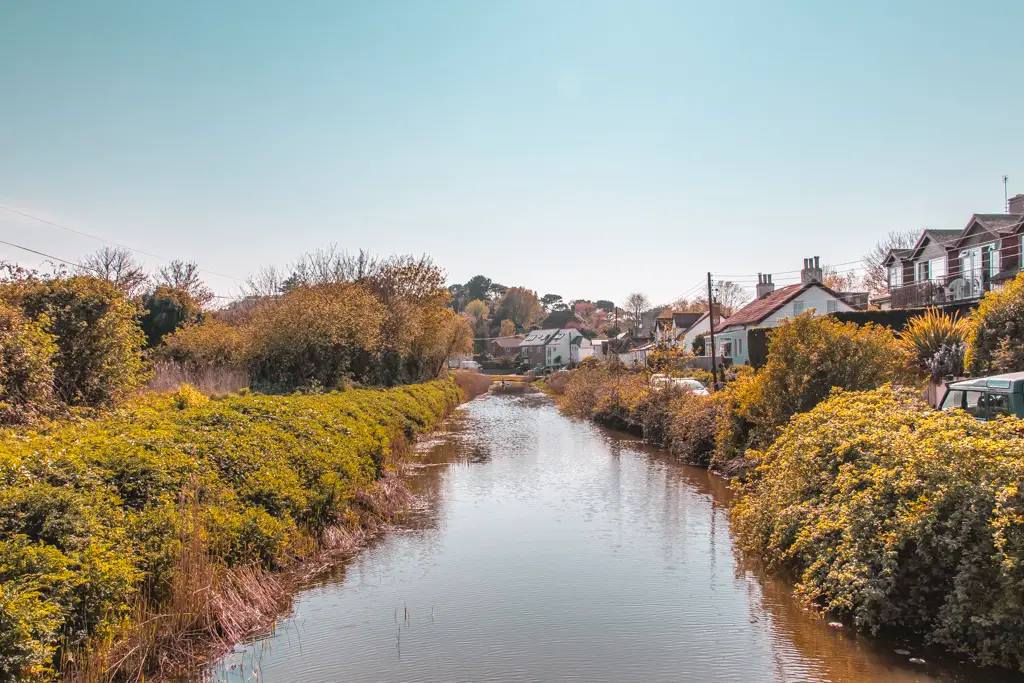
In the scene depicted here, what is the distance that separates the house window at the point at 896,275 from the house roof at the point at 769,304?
3.55 metres

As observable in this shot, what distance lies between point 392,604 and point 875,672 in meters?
5.71

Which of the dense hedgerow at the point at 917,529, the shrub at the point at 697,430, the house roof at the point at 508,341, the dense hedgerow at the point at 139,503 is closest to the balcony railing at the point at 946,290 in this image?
the shrub at the point at 697,430

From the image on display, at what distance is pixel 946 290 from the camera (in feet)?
119

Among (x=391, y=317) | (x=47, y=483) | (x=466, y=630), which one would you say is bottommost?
(x=466, y=630)

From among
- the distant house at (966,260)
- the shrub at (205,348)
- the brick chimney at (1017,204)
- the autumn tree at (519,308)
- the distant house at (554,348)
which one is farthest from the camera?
the autumn tree at (519,308)

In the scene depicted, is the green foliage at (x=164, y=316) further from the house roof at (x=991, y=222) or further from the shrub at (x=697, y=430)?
the house roof at (x=991, y=222)

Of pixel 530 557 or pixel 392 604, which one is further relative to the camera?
pixel 530 557

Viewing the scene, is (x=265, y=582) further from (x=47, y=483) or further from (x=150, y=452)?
(x=47, y=483)

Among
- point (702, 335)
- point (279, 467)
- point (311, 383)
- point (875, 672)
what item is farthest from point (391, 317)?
point (702, 335)

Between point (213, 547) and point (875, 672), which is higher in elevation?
point (213, 547)

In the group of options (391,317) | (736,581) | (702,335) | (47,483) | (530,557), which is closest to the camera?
(47,483)

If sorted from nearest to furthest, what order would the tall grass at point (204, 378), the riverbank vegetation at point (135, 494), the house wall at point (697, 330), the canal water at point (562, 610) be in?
the riverbank vegetation at point (135, 494), the canal water at point (562, 610), the tall grass at point (204, 378), the house wall at point (697, 330)

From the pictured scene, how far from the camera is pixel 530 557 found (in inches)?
454

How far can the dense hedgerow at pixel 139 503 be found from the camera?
5.57 m
